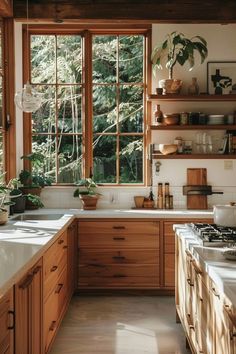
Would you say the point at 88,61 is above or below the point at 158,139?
above

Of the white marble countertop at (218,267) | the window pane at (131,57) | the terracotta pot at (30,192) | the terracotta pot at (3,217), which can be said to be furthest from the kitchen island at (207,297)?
the window pane at (131,57)

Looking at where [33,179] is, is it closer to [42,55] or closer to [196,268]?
[42,55]

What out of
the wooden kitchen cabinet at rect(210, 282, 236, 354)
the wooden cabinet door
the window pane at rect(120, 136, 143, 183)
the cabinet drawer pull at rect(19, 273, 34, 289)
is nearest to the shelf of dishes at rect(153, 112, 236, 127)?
the window pane at rect(120, 136, 143, 183)

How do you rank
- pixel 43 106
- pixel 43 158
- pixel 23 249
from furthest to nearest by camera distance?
pixel 43 106, pixel 43 158, pixel 23 249

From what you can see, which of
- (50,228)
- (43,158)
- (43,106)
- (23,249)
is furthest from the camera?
(43,106)

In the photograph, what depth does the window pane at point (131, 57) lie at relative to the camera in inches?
213

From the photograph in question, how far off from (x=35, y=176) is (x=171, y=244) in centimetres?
159

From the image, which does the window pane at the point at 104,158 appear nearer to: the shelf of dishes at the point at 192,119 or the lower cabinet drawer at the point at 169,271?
the shelf of dishes at the point at 192,119

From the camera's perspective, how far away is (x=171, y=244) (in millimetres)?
4785

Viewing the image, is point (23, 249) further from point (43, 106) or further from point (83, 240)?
point (43, 106)

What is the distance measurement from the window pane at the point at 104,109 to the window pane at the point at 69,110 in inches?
7.0

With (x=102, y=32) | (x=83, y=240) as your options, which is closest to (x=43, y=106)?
(x=102, y=32)

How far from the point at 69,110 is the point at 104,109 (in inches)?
15.1

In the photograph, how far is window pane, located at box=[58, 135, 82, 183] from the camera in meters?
5.45
